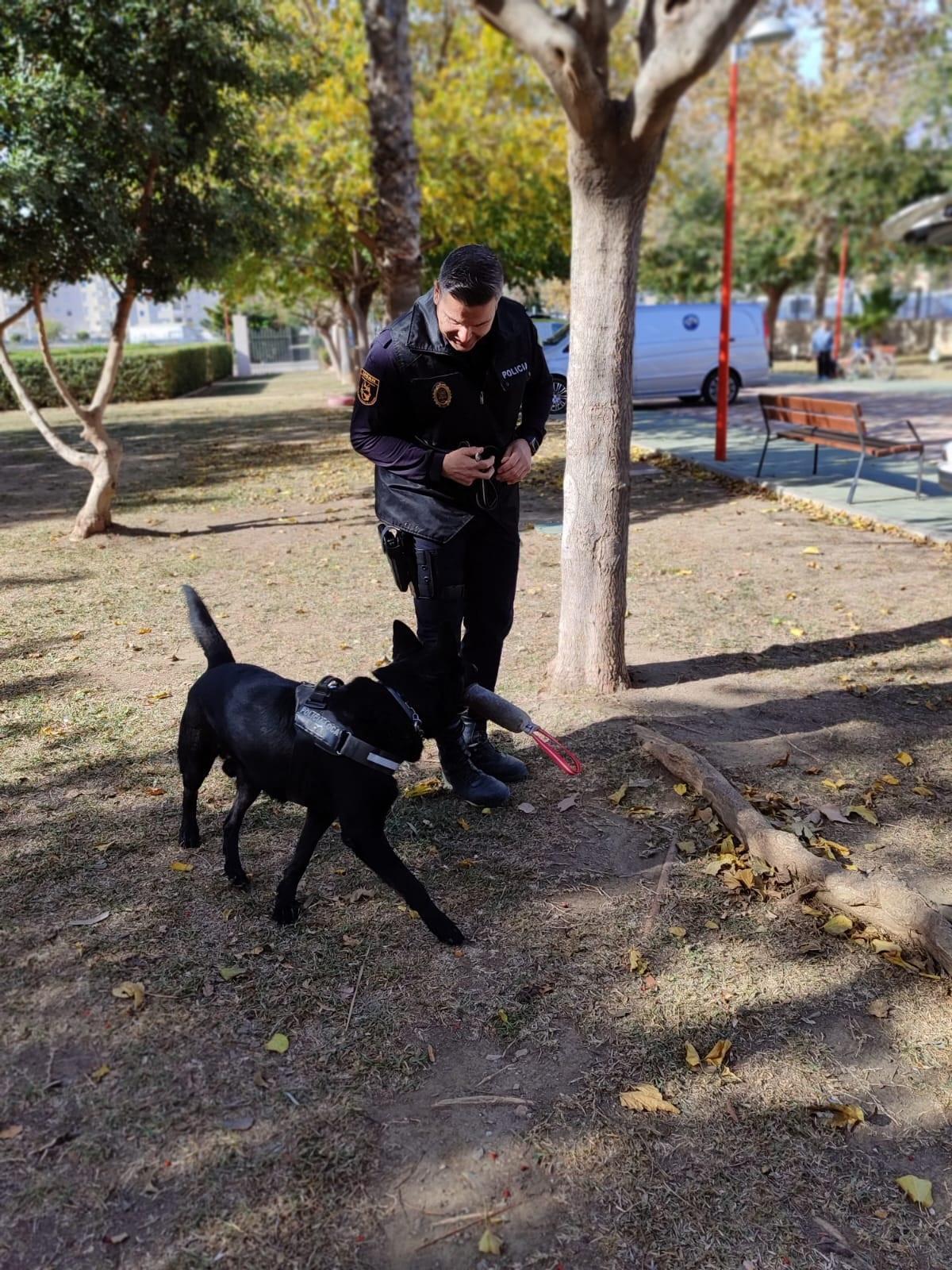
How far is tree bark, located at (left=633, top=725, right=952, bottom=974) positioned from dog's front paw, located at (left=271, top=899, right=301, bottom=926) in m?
1.54

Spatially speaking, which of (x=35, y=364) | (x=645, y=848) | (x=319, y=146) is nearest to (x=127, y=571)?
(x=645, y=848)

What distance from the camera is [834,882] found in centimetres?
309

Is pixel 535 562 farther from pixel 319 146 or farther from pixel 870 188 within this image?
pixel 870 188

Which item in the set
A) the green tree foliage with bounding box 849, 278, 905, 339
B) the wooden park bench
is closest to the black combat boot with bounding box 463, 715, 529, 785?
the wooden park bench

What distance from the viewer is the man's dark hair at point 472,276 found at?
9.83ft

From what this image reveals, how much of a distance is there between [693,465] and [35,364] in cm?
1940

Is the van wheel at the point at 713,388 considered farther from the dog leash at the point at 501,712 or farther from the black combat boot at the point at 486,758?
the dog leash at the point at 501,712

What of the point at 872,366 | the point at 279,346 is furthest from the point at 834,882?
the point at 279,346

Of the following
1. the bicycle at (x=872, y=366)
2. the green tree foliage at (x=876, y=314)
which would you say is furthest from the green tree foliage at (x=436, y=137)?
the green tree foliage at (x=876, y=314)

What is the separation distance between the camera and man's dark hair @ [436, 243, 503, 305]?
3.00m

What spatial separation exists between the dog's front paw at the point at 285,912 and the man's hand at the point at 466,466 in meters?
1.46

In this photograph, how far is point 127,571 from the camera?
25.8ft

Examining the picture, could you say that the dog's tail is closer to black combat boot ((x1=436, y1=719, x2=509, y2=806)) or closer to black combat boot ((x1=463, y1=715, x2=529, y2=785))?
black combat boot ((x1=436, y1=719, x2=509, y2=806))

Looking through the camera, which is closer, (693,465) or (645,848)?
(645,848)
